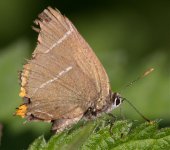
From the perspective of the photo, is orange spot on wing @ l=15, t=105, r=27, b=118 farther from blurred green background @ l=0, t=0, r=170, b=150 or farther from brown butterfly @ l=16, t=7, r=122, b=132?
A: blurred green background @ l=0, t=0, r=170, b=150

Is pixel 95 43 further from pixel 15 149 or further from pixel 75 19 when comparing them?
pixel 15 149

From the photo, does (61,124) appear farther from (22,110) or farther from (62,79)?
(62,79)

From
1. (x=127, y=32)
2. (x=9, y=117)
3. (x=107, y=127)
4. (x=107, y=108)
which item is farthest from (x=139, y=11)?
(x=107, y=127)

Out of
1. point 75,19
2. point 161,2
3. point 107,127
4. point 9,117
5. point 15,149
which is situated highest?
point 75,19

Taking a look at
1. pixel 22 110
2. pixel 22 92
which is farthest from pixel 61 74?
Result: pixel 22 110

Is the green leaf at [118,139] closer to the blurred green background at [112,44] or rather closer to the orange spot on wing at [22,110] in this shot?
the orange spot on wing at [22,110]

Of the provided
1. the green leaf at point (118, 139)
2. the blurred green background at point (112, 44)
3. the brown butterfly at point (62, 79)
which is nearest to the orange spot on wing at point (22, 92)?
the brown butterfly at point (62, 79)
